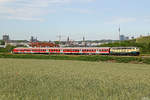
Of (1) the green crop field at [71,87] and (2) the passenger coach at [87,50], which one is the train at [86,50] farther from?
(1) the green crop field at [71,87]

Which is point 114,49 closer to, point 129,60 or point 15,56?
point 129,60

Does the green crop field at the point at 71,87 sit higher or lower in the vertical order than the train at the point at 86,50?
lower

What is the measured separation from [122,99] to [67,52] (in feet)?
193

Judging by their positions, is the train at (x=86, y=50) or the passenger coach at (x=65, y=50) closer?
the train at (x=86, y=50)

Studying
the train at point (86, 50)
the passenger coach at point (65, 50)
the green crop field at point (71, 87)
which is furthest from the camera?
the passenger coach at point (65, 50)

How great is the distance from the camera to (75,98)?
1122 cm

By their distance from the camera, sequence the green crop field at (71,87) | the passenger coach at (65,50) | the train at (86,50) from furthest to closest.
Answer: the passenger coach at (65,50)
the train at (86,50)
the green crop field at (71,87)

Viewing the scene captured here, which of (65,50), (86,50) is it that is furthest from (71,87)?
(65,50)

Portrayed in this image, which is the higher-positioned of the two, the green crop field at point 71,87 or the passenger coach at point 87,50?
the passenger coach at point 87,50

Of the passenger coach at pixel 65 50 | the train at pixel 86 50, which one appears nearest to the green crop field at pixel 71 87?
the train at pixel 86 50

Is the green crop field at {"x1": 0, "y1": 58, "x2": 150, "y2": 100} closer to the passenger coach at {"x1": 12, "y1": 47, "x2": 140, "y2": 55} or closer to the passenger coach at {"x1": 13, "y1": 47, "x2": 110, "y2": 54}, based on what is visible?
the passenger coach at {"x1": 12, "y1": 47, "x2": 140, "y2": 55}

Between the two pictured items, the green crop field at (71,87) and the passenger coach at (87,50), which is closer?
the green crop field at (71,87)

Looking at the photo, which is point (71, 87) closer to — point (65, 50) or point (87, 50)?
point (87, 50)

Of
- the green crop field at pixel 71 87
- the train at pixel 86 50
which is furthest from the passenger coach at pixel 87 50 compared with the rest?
the green crop field at pixel 71 87
